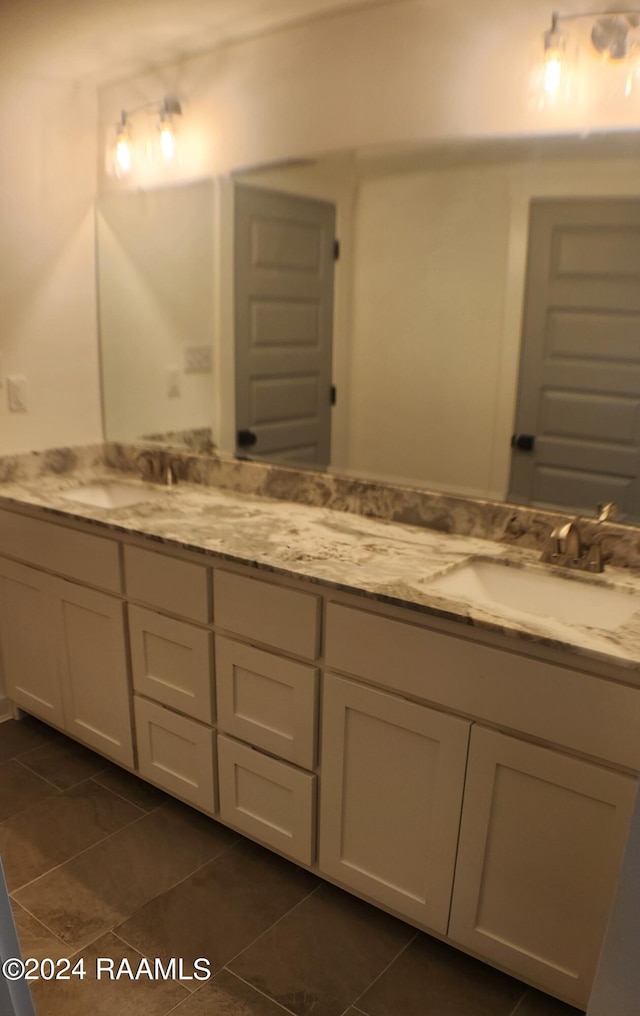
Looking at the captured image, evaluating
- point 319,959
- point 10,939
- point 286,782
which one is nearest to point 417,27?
point 286,782

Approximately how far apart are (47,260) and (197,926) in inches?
82.0

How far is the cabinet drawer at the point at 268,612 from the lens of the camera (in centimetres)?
159

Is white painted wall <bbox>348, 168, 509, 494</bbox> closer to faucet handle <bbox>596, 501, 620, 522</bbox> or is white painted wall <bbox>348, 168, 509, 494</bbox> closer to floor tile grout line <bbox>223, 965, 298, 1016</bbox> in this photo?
A: faucet handle <bbox>596, 501, 620, 522</bbox>

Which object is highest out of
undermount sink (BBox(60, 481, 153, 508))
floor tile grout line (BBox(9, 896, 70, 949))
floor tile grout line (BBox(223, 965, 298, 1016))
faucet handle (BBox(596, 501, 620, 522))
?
faucet handle (BBox(596, 501, 620, 522))

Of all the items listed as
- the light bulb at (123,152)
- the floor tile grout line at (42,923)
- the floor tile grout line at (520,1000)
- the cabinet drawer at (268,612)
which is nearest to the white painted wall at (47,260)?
the light bulb at (123,152)

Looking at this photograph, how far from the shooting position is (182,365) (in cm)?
251

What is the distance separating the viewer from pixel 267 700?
171 centimetres

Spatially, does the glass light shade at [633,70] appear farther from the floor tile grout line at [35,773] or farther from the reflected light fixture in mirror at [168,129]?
the floor tile grout line at [35,773]

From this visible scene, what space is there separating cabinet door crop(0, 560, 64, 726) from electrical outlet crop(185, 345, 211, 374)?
85cm

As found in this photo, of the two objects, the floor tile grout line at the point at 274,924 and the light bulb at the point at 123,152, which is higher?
the light bulb at the point at 123,152

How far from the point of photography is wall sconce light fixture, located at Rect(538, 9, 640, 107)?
1.51 metres

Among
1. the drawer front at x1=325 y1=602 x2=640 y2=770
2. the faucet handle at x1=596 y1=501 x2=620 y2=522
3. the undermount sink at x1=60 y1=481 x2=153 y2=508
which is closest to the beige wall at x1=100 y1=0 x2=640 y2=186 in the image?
the faucet handle at x1=596 y1=501 x2=620 y2=522

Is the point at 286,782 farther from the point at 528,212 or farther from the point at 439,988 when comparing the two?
the point at 528,212

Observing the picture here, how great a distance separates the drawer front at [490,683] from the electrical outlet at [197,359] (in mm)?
1212
